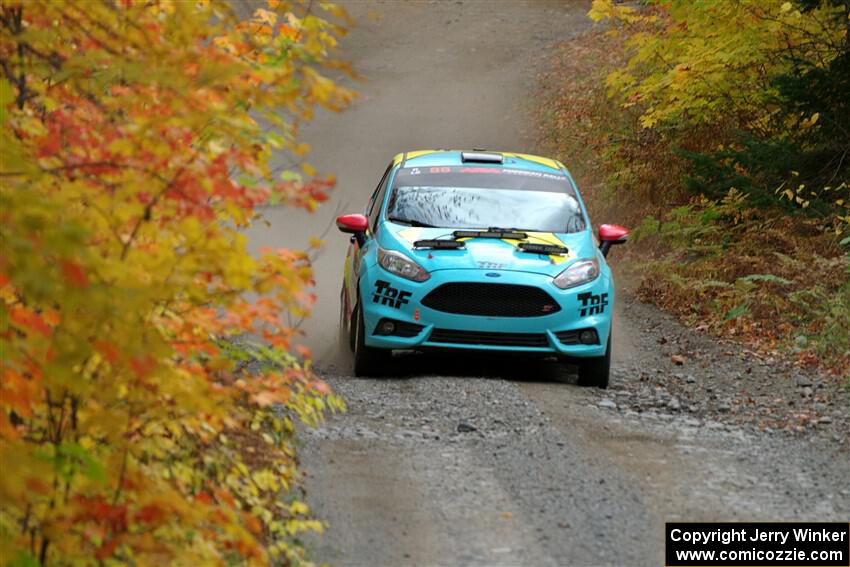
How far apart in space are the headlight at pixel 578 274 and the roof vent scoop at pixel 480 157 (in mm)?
1854

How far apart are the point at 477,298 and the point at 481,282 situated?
15 centimetres

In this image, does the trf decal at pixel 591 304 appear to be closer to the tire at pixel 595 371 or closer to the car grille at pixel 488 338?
the tire at pixel 595 371

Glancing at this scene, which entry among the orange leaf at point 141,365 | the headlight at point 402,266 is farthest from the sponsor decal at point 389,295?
the orange leaf at point 141,365

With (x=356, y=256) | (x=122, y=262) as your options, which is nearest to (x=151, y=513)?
(x=122, y=262)

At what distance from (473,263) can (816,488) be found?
388 cm

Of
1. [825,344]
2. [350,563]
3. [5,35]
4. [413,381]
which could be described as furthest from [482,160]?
[5,35]

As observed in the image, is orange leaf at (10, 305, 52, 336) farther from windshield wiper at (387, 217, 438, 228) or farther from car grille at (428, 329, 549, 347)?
windshield wiper at (387, 217, 438, 228)

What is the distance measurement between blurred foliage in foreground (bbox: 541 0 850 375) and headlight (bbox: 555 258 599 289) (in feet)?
9.14

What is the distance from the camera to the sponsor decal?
34.9ft

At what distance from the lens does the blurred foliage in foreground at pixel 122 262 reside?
416 cm

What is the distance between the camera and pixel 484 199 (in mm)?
11719

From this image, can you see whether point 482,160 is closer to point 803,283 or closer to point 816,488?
point 803,283

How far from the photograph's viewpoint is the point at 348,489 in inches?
287

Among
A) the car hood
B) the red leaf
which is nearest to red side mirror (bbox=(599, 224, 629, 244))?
the car hood
